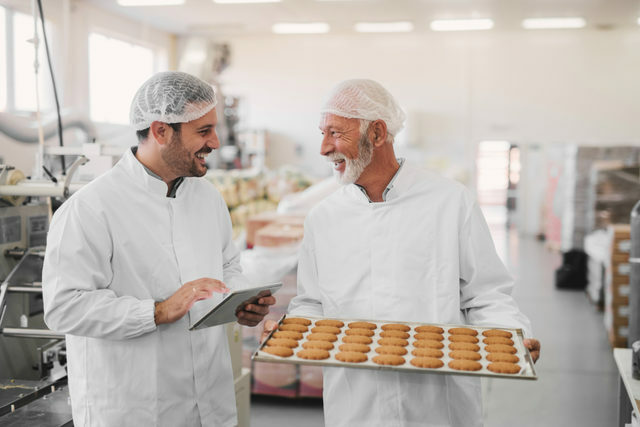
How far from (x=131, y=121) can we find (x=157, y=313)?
0.66m

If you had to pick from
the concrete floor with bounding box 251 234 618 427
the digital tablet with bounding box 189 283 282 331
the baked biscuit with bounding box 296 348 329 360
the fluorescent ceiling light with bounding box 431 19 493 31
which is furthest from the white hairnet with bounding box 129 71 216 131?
the fluorescent ceiling light with bounding box 431 19 493 31

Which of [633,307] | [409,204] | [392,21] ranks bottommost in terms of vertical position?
[633,307]

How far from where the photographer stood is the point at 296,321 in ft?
5.93

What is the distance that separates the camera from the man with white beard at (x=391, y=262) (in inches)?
70.1

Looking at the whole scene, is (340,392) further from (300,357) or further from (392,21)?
(392,21)

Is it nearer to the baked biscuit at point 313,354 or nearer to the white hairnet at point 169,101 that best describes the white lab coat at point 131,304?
the white hairnet at point 169,101

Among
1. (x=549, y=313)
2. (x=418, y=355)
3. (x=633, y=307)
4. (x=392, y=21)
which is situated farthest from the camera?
(x=392, y=21)

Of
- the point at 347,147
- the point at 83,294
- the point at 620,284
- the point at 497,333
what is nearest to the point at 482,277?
the point at 497,333

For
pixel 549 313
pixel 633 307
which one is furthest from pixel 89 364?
pixel 549 313

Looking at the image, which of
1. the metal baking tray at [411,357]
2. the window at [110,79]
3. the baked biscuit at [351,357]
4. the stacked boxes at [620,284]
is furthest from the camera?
the window at [110,79]

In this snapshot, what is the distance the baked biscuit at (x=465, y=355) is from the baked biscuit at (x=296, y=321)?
466 millimetres

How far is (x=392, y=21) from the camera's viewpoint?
1010cm

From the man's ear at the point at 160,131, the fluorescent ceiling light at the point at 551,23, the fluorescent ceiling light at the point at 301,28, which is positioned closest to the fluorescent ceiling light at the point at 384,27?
the fluorescent ceiling light at the point at 301,28

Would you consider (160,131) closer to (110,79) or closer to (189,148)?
(189,148)
